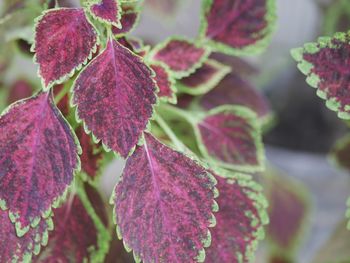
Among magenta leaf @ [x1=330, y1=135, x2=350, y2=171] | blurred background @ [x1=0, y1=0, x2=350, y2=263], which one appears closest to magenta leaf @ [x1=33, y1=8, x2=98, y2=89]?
magenta leaf @ [x1=330, y1=135, x2=350, y2=171]

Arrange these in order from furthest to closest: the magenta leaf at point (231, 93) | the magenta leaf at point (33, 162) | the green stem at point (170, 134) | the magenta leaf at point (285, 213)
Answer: the magenta leaf at point (285, 213) → the magenta leaf at point (231, 93) → the green stem at point (170, 134) → the magenta leaf at point (33, 162)

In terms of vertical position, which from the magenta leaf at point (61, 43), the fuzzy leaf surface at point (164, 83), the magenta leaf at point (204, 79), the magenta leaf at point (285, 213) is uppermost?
the magenta leaf at point (61, 43)

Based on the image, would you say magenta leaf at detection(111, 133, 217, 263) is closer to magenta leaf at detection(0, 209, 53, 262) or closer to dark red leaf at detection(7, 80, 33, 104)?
magenta leaf at detection(0, 209, 53, 262)

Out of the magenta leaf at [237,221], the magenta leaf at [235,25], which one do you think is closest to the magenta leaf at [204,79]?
the magenta leaf at [235,25]

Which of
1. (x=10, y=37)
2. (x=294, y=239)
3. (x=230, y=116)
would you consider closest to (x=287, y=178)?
(x=294, y=239)

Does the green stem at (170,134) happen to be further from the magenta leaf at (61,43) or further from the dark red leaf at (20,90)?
the dark red leaf at (20,90)

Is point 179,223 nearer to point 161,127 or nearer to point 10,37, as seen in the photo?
point 161,127

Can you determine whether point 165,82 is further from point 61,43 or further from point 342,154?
point 342,154
